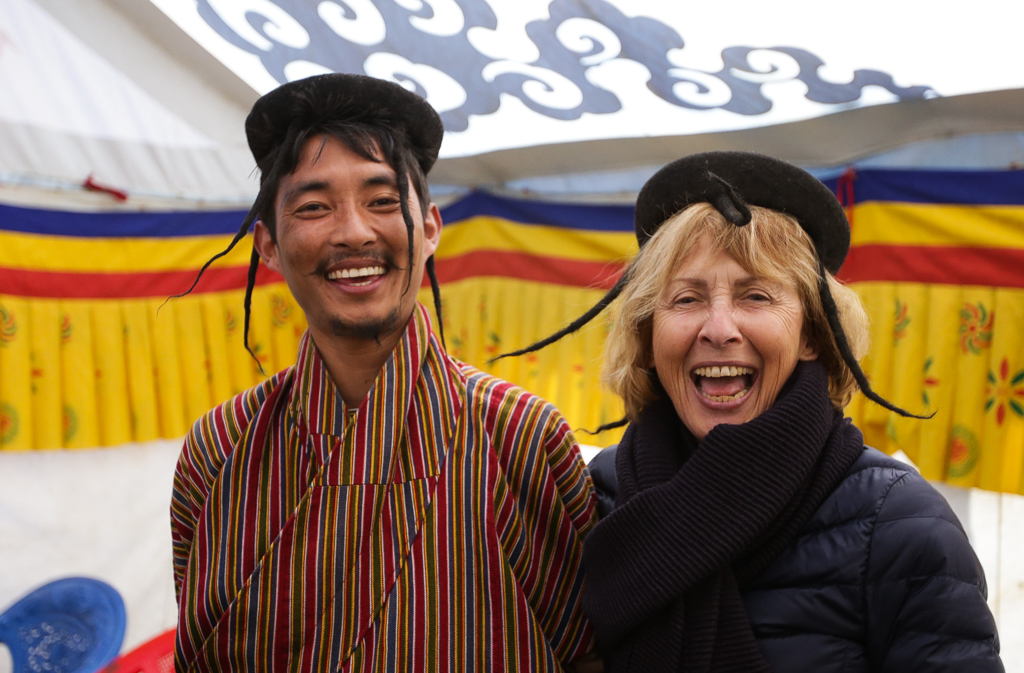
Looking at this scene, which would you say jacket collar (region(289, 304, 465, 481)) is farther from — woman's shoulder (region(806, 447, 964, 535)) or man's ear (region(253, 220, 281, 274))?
woman's shoulder (region(806, 447, 964, 535))

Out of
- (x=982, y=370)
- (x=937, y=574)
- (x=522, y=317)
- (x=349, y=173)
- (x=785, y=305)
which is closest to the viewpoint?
(x=937, y=574)

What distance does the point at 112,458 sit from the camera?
2.51 metres

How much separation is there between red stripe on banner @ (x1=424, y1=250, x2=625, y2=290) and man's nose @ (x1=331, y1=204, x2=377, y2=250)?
1.42 metres

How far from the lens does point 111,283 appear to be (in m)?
2.44

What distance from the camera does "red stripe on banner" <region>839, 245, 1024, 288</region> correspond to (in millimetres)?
2033

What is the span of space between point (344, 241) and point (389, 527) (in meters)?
0.49

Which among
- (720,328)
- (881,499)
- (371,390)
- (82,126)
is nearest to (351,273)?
(371,390)

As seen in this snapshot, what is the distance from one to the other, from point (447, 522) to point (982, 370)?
162cm

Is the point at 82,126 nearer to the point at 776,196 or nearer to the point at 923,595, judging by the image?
the point at 776,196

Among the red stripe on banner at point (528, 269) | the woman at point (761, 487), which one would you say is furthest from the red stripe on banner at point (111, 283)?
the woman at point (761, 487)

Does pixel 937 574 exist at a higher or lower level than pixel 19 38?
lower

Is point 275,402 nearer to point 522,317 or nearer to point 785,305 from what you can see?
point 785,305

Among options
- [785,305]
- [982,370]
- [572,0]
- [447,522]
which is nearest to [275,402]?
[447,522]

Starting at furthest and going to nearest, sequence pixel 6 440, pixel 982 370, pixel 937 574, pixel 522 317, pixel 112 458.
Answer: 1. pixel 522 317
2. pixel 112 458
3. pixel 6 440
4. pixel 982 370
5. pixel 937 574
